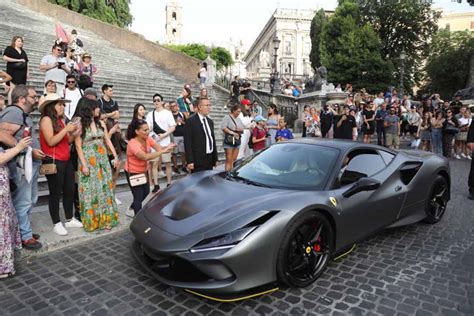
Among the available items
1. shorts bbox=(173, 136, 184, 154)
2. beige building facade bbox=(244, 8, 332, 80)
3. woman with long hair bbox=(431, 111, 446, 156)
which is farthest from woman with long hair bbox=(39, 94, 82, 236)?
beige building facade bbox=(244, 8, 332, 80)

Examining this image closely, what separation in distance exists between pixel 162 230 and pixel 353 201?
197 cm

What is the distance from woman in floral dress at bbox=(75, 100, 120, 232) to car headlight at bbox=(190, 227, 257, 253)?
2376 millimetres

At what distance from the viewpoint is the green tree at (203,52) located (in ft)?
208

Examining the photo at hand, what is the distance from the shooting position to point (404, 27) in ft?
127

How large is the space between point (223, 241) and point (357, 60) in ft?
117

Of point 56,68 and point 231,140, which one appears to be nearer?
point 231,140

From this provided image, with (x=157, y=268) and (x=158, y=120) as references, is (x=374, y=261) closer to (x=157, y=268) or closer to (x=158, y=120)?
(x=157, y=268)

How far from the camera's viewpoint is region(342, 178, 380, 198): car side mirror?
340 centimetres

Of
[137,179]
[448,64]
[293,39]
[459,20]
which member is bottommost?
[137,179]

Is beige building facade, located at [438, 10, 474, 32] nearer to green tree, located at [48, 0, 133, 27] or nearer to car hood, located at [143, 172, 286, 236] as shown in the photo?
green tree, located at [48, 0, 133, 27]

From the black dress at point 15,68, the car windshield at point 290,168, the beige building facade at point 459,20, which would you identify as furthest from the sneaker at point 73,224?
the beige building facade at point 459,20

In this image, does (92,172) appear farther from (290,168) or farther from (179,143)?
(179,143)

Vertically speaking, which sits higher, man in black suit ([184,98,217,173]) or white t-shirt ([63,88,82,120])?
white t-shirt ([63,88,82,120])

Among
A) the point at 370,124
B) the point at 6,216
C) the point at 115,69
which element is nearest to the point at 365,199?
the point at 6,216
